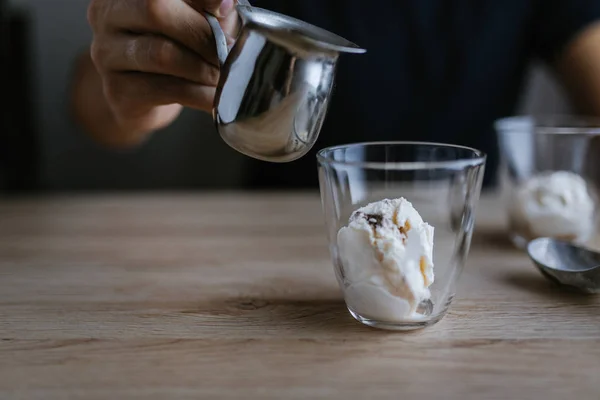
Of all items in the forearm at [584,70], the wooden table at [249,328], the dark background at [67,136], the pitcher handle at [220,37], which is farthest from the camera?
the dark background at [67,136]

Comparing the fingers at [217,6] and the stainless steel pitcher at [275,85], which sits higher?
the fingers at [217,6]

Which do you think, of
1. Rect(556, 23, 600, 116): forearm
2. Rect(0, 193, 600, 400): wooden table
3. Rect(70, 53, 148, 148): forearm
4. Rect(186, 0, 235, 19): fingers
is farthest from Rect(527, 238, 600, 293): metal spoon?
Rect(70, 53, 148, 148): forearm

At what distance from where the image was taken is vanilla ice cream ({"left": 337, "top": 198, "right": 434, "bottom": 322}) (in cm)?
46

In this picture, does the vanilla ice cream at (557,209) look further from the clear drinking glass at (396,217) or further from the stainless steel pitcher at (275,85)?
the stainless steel pitcher at (275,85)

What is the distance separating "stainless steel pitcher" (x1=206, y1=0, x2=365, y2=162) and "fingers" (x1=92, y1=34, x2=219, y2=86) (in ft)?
0.30

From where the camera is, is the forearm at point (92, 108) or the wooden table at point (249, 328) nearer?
the wooden table at point (249, 328)

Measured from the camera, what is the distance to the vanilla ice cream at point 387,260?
463 mm

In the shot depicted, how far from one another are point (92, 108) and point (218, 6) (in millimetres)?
618

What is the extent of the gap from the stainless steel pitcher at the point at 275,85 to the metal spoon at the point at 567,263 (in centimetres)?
25

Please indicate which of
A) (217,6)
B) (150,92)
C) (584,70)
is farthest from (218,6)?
(584,70)

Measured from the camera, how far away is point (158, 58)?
0.59m

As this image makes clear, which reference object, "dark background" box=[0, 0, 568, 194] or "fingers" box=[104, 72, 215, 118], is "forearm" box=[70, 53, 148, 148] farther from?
"dark background" box=[0, 0, 568, 194]

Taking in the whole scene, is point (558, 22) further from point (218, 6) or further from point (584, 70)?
point (218, 6)

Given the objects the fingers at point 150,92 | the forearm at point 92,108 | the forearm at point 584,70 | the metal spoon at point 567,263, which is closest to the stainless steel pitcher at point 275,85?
the fingers at point 150,92
